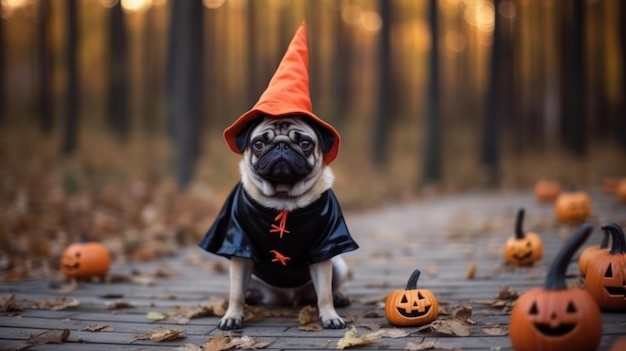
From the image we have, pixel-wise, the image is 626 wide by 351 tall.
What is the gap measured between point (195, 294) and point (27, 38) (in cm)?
2994

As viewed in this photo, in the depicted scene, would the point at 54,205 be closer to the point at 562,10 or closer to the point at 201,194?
the point at 201,194

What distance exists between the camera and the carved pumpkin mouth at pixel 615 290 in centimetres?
344

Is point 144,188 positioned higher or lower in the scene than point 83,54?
lower

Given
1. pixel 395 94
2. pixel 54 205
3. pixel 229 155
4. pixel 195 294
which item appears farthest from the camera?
pixel 395 94

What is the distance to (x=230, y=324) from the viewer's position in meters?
3.62

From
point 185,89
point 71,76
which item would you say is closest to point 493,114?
point 185,89

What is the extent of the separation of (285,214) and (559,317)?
1.63 metres

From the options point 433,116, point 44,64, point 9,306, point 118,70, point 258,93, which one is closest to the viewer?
point 9,306

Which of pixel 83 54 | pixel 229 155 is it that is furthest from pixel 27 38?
pixel 229 155

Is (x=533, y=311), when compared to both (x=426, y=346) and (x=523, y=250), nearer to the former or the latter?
(x=426, y=346)

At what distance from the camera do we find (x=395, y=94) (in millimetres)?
33125

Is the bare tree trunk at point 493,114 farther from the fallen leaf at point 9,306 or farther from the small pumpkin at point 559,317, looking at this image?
the small pumpkin at point 559,317

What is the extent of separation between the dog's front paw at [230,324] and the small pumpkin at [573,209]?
4.35 m

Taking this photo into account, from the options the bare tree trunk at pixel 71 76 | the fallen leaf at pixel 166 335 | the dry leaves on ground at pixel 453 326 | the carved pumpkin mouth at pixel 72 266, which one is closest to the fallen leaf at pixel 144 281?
the carved pumpkin mouth at pixel 72 266
